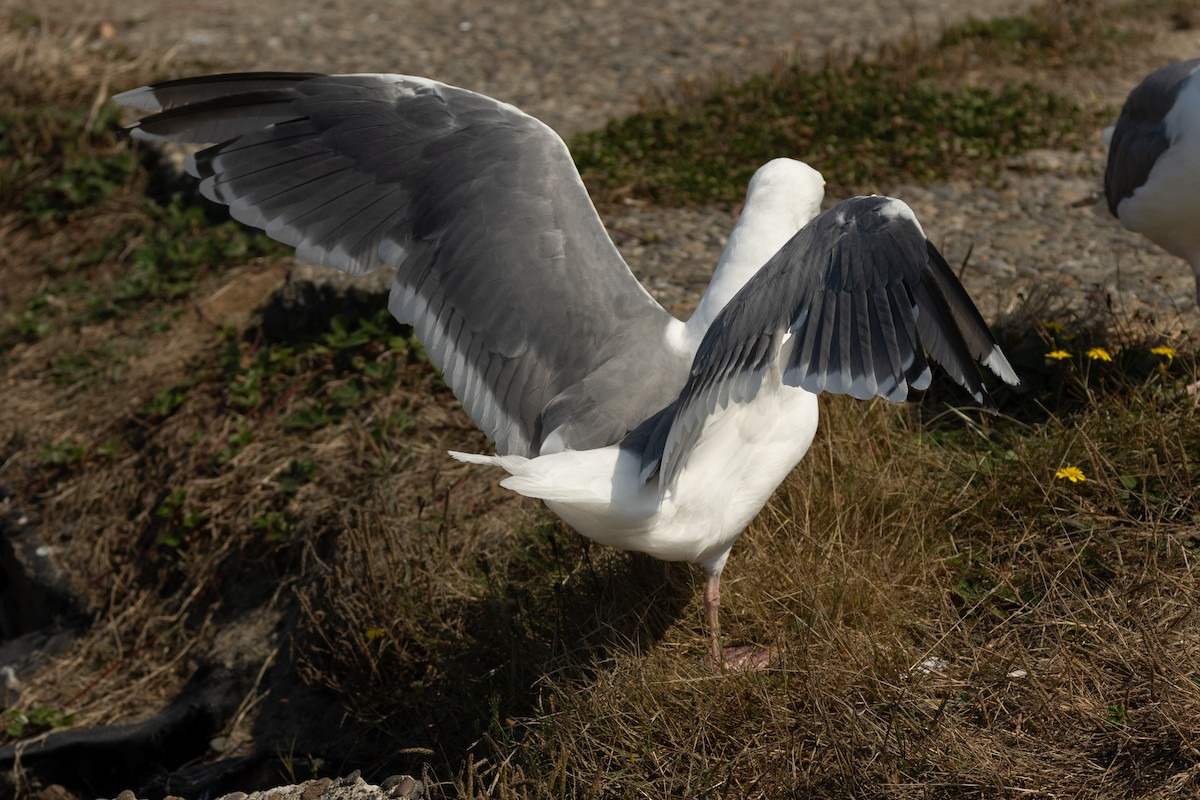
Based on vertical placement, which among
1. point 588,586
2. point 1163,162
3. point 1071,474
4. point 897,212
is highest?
point 897,212

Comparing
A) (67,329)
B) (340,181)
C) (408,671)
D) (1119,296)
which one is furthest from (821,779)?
(67,329)

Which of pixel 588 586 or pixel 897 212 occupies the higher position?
pixel 897 212

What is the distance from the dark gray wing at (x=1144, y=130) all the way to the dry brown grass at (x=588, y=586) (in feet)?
1.85

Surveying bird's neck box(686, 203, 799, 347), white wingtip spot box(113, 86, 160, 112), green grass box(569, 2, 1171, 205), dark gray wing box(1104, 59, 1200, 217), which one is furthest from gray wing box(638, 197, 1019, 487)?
green grass box(569, 2, 1171, 205)

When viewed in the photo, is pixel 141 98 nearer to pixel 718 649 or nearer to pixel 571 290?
pixel 571 290

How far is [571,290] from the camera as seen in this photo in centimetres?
375

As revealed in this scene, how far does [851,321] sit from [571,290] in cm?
114

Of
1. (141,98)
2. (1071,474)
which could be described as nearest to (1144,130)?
(1071,474)

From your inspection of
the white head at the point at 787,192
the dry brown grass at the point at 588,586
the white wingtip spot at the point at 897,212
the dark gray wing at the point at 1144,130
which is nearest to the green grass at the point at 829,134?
the dark gray wing at the point at 1144,130

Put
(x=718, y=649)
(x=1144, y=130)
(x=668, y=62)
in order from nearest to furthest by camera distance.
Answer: (x=718, y=649) < (x=1144, y=130) < (x=668, y=62)

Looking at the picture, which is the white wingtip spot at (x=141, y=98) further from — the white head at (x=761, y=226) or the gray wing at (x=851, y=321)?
the gray wing at (x=851, y=321)

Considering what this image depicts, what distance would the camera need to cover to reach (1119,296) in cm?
485

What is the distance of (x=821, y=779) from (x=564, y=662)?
2.99ft

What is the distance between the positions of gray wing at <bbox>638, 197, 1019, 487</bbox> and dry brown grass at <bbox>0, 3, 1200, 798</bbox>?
2.50 feet
